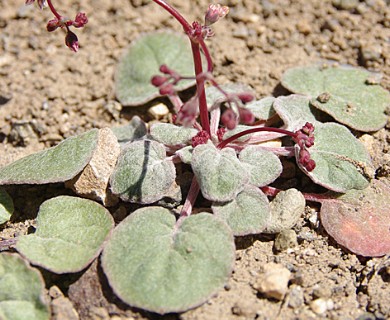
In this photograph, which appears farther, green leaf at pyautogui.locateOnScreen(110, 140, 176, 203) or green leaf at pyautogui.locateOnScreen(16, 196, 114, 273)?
green leaf at pyautogui.locateOnScreen(110, 140, 176, 203)

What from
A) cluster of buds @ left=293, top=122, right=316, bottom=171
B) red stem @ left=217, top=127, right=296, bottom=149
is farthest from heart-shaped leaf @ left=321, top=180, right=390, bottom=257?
red stem @ left=217, top=127, right=296, bottom=149

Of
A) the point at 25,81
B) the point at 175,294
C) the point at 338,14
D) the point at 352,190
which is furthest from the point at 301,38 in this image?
the point at 175,294

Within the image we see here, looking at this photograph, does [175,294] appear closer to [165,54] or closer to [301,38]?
[165,54]

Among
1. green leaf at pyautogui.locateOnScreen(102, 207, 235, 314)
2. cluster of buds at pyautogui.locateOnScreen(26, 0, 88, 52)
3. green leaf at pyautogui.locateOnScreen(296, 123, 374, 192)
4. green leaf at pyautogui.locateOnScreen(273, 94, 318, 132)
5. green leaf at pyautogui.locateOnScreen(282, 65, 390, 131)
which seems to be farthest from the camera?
green leaf at pyautogui.locateOnScreen(282, 65, 390, 131)

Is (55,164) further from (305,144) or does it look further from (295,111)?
(295,111)

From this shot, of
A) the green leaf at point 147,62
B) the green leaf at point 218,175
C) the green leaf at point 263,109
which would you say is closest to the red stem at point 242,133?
the green leaf at point 218,175

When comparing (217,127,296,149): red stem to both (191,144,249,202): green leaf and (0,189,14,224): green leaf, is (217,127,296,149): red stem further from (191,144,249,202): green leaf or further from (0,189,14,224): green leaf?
(0,189,14,224): green leaf
